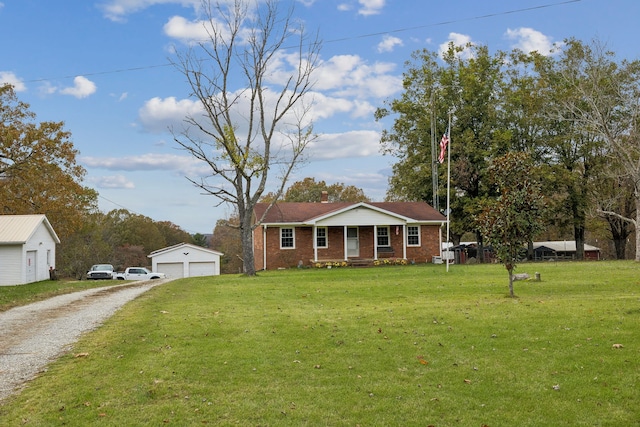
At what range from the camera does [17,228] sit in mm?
32219

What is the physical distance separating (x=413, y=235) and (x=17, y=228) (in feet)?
78.7

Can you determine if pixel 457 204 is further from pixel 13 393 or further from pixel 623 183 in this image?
pixel 13 393

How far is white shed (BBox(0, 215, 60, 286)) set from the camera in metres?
30.9

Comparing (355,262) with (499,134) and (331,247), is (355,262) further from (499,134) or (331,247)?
(499,134)

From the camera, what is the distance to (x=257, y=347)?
924 cm

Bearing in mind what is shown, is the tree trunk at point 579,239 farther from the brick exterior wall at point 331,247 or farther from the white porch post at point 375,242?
the white porch post at point 375,242

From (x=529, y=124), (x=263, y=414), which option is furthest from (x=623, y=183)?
(x=263, y=414)

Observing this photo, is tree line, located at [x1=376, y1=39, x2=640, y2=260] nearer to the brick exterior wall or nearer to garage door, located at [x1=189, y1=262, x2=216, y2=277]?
the brick exterior wall

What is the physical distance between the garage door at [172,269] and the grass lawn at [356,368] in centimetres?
3164

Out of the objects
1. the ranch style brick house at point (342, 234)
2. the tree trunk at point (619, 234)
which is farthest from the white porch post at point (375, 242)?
the tree trunk at point (619, 234)

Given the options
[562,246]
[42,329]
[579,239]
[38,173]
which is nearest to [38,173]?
[38,173]

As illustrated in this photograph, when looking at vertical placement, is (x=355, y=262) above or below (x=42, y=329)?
above

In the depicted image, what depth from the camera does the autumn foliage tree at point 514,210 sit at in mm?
15303

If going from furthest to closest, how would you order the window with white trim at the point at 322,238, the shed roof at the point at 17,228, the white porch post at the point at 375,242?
1. the window with white trim at the point at 322,238
2. the white porch post at the point at 375,242
3. the shed roof at the point at 17,228
